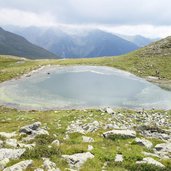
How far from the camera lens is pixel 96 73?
409ft

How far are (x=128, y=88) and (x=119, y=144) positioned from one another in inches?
2693

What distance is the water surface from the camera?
7288 cm

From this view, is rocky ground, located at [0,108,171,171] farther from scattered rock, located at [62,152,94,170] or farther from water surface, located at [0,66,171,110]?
water surface, located at [0,66,171,110]

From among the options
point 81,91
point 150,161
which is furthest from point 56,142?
point 81,91

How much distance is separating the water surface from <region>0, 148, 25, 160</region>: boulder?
4458cm

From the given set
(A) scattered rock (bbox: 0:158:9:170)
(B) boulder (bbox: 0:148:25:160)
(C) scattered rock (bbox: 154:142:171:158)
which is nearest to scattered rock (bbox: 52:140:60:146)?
(B) boulder (bbox: 0:148:25:160)

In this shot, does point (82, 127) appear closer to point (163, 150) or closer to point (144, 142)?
point (144, 142)

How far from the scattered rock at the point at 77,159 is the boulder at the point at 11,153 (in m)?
3.04

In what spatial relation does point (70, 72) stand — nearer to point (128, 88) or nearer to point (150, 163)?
point (128, 88)

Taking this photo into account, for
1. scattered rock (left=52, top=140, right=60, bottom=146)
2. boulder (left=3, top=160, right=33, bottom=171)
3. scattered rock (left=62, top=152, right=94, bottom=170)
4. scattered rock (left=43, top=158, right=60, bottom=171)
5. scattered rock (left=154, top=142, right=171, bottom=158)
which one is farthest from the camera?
scattered rock (left=52, top=140, right=60, bottom=146)

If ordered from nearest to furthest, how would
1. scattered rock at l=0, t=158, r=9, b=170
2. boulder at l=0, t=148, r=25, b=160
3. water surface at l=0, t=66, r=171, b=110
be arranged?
scattered rock at l=0, t=158, r=9, b=170, boulder at l=0, t=148, r=25, b=160, water surface at l=0, t=66, r=171, b=110

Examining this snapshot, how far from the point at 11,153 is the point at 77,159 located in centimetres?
459

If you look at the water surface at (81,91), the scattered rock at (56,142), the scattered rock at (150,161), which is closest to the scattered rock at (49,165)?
the scattered rock at (56,142)

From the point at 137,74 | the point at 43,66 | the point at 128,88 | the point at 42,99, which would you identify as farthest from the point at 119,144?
the point at 43,66
